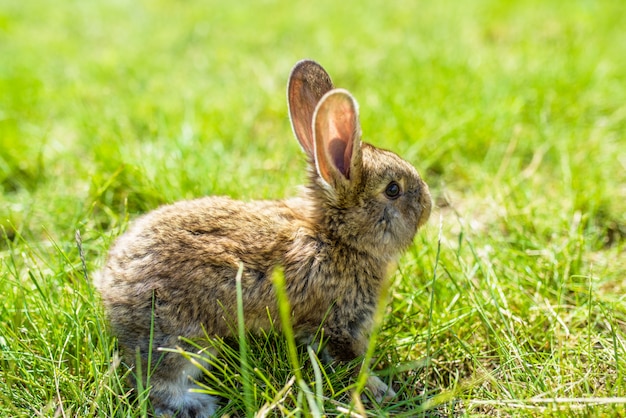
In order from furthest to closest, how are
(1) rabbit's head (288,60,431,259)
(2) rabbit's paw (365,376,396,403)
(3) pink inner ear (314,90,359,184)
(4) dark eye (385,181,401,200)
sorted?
(4) dark eye (385,181,401,200)
(1) rabbit's head (288,60,431,259)
(2) rabbit's paw (365,376,396,403)
(3) pink inner ear (314,90,359,184)

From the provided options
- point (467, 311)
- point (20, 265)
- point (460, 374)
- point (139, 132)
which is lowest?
point (460, 374)

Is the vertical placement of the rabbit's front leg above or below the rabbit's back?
below

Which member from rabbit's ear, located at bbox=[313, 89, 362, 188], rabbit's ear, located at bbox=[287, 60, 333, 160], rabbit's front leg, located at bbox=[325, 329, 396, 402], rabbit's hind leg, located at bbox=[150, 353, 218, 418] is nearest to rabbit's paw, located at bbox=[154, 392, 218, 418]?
rabbit's hind leg, located at bbox=[150, 353, 218, 418]

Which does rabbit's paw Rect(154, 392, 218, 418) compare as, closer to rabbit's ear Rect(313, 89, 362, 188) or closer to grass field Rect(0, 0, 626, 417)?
grass field Rect(0, 0, 626, 417)

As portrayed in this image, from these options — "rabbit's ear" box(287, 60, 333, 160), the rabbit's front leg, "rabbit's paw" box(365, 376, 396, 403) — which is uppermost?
"rabbit's ear" box(287, 60, 333, 160)

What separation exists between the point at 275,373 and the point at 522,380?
1096 mm

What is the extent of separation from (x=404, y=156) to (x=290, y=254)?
1862mm

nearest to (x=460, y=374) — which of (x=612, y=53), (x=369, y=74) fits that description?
(x=369, y=74)

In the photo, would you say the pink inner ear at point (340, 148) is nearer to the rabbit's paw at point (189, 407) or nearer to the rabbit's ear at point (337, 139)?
the rabbit's ear at point (337, 139)

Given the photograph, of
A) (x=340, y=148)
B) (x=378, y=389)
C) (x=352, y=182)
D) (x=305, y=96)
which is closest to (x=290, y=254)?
(x=352, y=182)

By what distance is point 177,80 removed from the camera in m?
6.50

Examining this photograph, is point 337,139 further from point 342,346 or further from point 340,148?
point 342,346

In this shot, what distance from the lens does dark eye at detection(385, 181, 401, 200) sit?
3217 millimetres

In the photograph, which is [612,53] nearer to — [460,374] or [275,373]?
[460,374]
